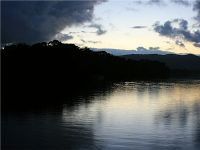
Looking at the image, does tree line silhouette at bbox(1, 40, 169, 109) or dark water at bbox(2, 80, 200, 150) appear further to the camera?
tree line silhouette at bbox(1, 40, 169, 109)

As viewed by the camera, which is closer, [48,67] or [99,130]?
[99,130]

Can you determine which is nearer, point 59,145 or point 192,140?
point 59,145

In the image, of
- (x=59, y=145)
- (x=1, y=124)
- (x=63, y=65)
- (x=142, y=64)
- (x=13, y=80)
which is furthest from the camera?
(x=142, y=64)

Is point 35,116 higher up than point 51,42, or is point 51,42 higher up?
point 51,42

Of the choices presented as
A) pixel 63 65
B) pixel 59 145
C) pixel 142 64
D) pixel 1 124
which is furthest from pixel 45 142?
pixel 142 64

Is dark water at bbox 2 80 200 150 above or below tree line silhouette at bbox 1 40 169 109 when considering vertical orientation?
below

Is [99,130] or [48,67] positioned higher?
[48,67]

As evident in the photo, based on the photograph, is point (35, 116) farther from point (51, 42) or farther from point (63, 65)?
point (51, 42)

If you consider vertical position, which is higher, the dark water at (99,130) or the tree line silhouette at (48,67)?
the tree line silhouette at (48,67)

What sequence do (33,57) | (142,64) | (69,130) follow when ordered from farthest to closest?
(142,64), (33,57), (69,130)

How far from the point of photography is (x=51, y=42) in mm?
112312

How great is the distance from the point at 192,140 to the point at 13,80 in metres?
62.5

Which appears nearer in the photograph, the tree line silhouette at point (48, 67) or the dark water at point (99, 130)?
the dark water at point (99, 130)

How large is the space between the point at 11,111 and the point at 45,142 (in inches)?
492
